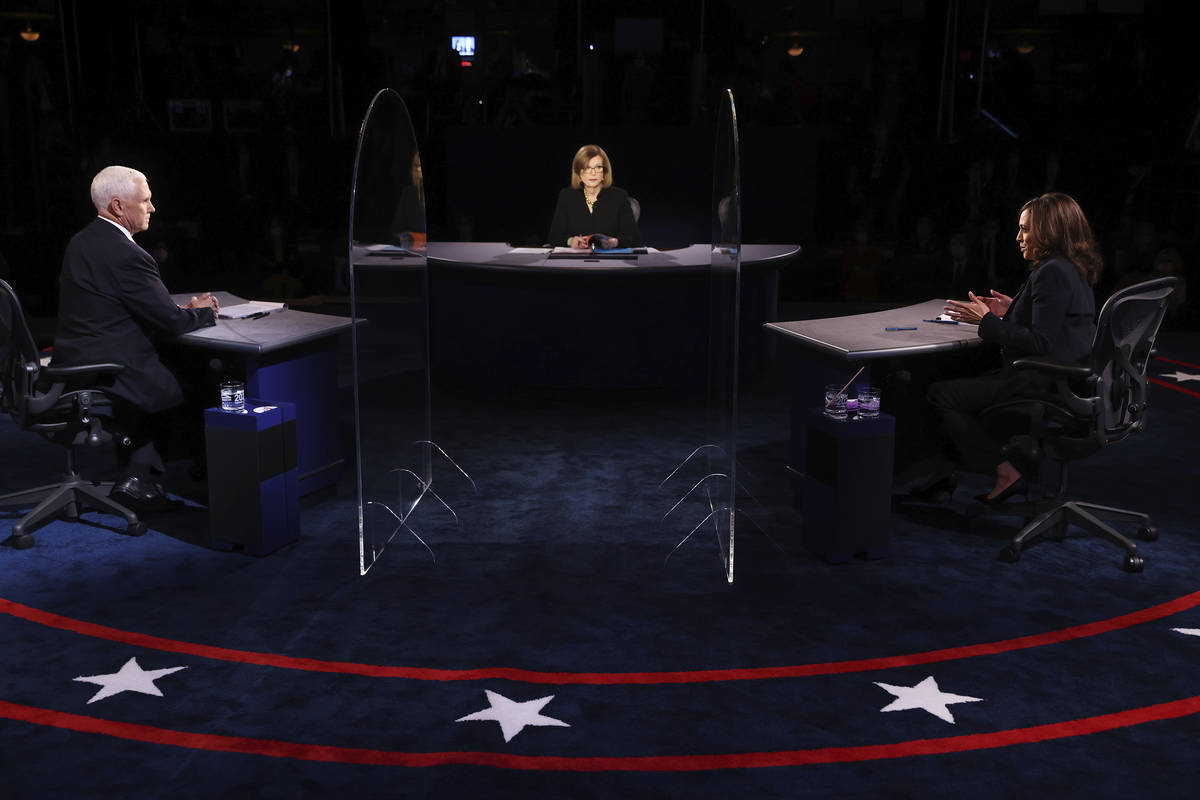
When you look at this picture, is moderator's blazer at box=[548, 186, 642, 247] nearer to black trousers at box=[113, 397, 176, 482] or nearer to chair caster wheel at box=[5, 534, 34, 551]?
black trousers at box=[113, 397, 176, 482]

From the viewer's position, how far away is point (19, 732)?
10.3 ft

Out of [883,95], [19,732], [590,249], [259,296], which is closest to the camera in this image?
[19,732]

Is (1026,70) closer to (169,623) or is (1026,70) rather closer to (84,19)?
(84,19)

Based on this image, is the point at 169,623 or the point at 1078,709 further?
the point at 169,623

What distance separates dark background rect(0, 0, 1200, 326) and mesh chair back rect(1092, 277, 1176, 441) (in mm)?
6413

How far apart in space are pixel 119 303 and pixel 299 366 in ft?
2.49

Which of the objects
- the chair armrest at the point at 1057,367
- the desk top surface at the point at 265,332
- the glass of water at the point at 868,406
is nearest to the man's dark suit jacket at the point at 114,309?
the desk top surface at the point at 265,332

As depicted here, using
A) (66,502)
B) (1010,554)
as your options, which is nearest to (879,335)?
(1010,554)

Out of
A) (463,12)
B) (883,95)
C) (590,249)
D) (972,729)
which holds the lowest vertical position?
(972,729)

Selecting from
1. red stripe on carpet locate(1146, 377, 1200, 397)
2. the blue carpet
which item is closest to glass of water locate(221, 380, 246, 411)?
the blue carpet

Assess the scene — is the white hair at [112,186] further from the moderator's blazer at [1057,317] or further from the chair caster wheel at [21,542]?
the moderator's blazer at [1057,317]

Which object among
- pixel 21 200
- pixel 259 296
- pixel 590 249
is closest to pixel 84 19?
pixel 21 200

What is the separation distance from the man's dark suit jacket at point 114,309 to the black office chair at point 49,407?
9 cm

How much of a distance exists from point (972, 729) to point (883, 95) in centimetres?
1035
